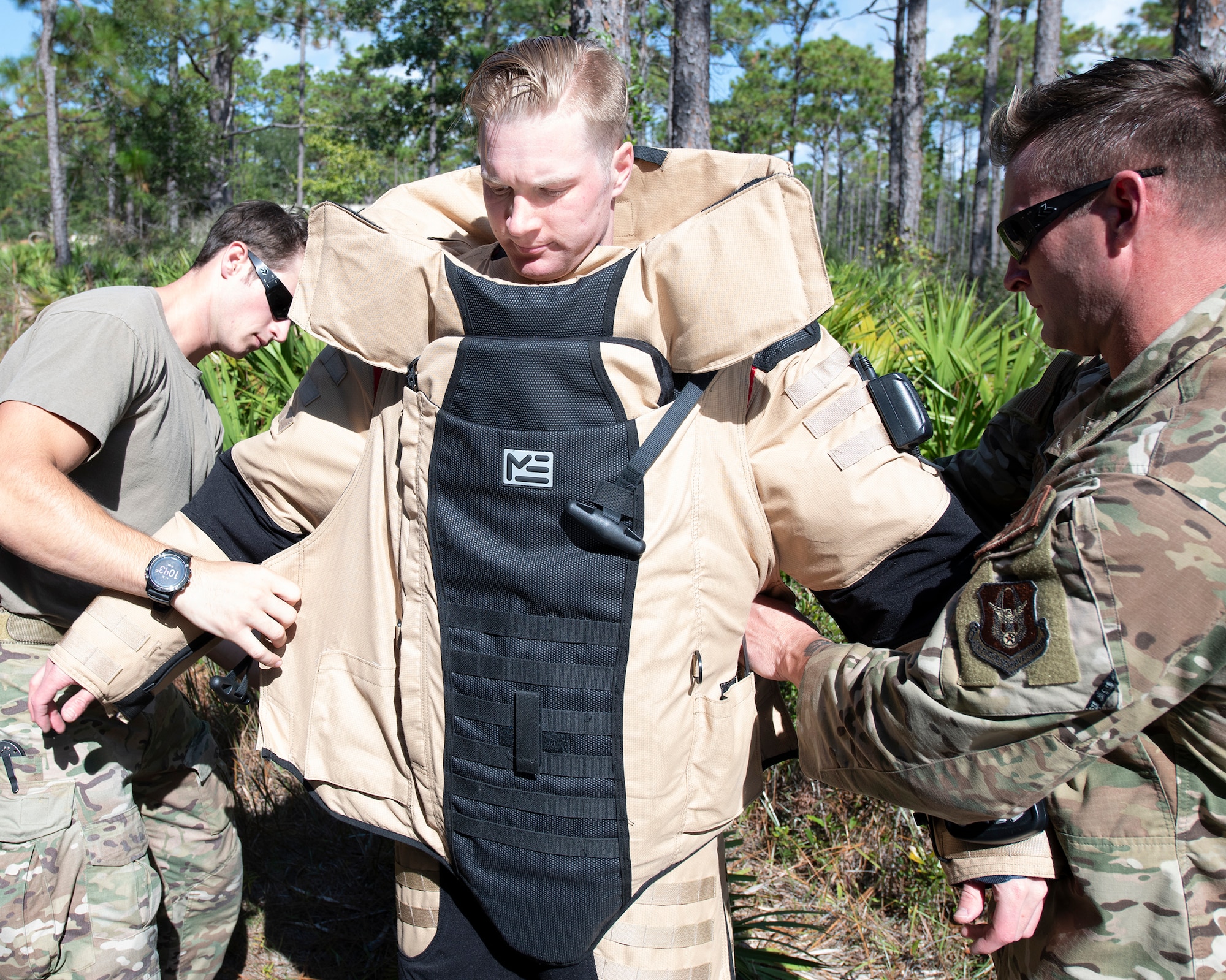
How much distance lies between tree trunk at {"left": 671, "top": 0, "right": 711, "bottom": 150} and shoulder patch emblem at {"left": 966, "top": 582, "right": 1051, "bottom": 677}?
6.58 m

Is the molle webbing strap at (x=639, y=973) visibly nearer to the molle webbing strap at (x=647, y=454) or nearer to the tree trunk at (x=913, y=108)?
the molle webbing strap at (x=647, y=454)

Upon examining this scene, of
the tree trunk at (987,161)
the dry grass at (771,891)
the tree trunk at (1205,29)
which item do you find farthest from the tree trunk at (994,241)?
the dry grass at (771,891)

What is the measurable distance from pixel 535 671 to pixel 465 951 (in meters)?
0.56

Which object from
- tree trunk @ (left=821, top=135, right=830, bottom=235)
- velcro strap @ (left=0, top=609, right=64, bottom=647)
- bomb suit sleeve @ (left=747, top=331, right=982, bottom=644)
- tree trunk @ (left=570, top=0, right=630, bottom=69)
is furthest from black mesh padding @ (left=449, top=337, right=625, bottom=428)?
tree trunk @ (left=821, top=135, right=830, bottom=235)

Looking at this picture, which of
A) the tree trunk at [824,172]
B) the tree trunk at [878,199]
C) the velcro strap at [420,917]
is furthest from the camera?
the tree trunk at [824,172]

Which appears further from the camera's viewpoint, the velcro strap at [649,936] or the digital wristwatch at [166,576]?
the digital wristwatch at [166,576]

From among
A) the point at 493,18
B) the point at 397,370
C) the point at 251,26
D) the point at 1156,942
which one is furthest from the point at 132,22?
the point at 1156,942

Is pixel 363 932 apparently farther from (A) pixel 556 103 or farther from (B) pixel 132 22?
(B) pixel 132 22

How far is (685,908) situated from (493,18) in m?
23.1

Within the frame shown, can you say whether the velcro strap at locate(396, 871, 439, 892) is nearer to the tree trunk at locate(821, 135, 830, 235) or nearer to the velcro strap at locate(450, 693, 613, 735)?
the velcro strap at locate(450, 693, 613, 735)

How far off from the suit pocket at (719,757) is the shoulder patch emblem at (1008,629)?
0.43 meters

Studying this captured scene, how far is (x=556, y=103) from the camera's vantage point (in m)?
1.44

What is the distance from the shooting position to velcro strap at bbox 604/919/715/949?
1.47m

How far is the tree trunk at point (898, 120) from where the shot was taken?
12.7 m
